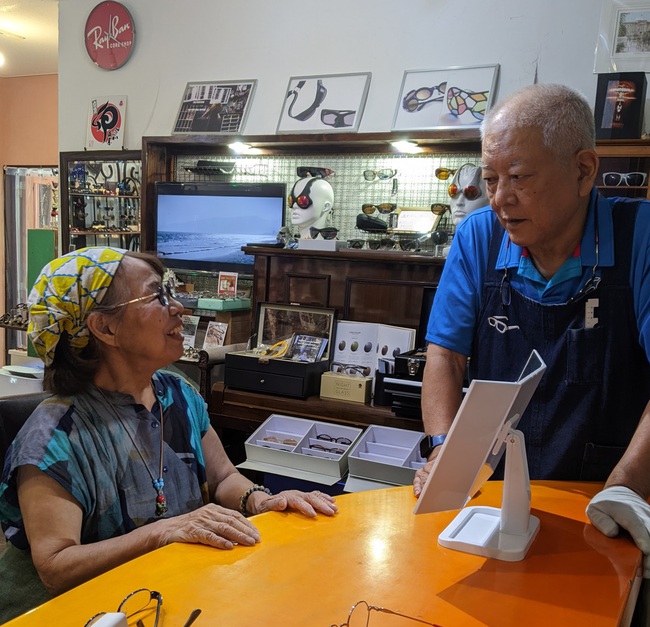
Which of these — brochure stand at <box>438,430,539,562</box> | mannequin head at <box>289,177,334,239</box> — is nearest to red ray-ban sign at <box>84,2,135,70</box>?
mannequin head at <box>289,177,334,239</box>

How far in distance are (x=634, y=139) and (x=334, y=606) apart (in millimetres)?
2693

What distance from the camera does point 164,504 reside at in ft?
5.12

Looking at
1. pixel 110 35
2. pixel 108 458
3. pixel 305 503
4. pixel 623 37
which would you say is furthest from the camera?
pixel 110 35

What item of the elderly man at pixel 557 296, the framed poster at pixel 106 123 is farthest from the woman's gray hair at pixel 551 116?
the framed poster at pixel 106 123

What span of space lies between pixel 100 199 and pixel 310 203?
2.04 metres

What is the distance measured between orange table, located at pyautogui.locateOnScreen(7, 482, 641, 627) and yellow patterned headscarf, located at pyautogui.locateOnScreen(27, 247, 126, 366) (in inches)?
24.1

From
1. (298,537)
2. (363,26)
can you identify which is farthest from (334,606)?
(363,26)

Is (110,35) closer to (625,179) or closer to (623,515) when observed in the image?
(625,179)

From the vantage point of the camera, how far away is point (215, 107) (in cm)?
425

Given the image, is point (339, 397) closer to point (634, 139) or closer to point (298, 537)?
point (634, 139)

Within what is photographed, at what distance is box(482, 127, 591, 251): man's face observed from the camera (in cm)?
152

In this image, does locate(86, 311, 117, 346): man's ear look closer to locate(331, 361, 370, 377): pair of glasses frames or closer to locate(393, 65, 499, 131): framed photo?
locate(331, 361, 370, 377): pair of glasses frames

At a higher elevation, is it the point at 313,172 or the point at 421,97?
the point at 421,97

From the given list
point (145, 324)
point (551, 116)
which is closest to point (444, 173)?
point (551, 116)
